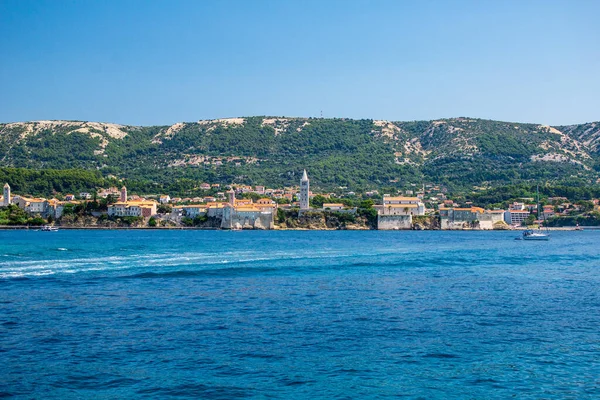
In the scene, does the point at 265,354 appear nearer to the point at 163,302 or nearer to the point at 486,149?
the point at 163,302

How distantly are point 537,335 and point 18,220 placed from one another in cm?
8211

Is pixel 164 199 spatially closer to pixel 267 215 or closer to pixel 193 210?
pixel 193 210

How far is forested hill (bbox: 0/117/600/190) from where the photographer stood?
444ft

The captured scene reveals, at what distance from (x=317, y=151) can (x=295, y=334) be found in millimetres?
140230

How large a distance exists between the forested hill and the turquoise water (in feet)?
324

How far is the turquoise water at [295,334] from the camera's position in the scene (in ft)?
38.3

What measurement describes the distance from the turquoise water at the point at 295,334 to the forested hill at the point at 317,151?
324ft

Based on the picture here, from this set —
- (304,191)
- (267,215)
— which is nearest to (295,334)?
(267,215)

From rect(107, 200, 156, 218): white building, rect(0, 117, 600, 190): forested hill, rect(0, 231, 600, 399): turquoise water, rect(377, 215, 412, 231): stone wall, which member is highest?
rect(0, 117, 600, 190): forested hill

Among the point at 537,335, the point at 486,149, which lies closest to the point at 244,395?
the point at 537,335

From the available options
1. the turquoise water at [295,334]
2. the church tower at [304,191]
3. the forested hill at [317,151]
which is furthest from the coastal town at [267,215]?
the turquoise water at [295,334]

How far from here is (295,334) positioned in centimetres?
1544

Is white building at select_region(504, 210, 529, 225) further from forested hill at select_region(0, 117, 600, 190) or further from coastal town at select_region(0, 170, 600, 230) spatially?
forested hill at select_region(0, 117, 600, 190)

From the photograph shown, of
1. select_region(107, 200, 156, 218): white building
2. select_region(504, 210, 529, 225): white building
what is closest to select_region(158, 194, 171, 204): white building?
select_region(107, 200, 156, 218): white building
